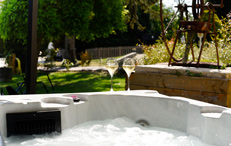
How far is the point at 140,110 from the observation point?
2602 millimetres

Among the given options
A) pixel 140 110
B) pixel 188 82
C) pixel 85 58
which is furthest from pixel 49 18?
pixel 140 110

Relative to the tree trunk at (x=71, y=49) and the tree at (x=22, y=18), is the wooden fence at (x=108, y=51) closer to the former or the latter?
the tree trunk at (x=71, y=49)

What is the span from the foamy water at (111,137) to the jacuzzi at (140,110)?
0.07 metres

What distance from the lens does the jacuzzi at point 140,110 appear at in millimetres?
2082

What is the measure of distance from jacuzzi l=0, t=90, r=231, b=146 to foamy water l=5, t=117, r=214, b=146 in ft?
0.22

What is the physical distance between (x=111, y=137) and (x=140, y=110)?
440 millimetres

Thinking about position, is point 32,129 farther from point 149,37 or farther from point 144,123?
point 149,37

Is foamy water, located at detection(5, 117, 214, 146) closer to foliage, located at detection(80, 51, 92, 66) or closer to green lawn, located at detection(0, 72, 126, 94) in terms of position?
green lawn, located at detection(0, 72, 126, 94)

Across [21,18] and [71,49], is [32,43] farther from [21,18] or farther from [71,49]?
[71,49]

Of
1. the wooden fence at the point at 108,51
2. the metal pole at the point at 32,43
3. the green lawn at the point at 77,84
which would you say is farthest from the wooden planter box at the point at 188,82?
the wooden fence at the point at 108,51

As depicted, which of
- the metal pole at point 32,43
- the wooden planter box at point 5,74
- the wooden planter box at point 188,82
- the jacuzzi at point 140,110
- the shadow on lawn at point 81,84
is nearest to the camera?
the jacuzzi at point 140,110

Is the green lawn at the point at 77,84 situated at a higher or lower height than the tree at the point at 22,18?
lower

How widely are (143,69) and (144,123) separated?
159cm

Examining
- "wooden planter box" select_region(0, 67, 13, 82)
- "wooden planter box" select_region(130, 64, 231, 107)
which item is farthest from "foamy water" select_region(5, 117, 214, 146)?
"wooden planter box" select_region(0, 67, 13, 82)
